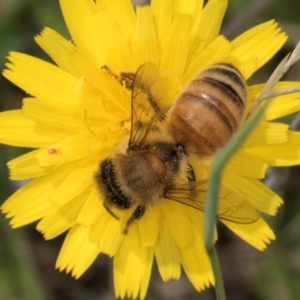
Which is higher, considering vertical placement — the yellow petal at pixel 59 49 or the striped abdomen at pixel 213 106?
the yellow petal at pixel 59 49

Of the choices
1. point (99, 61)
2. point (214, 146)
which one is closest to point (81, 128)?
point (99, 61)

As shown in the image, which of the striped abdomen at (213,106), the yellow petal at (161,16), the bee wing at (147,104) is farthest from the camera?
the yellow petal at (161,16)

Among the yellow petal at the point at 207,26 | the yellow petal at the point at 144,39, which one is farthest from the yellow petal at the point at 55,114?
the yellow petal at the point at 207,26

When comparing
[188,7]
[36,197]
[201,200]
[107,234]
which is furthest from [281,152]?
[36,197]

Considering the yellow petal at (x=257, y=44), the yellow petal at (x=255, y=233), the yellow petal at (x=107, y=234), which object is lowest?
the yellow petal at (x=255, y=233)

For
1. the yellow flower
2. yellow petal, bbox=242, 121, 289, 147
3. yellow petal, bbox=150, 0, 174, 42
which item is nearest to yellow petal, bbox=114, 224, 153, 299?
the yellow flower

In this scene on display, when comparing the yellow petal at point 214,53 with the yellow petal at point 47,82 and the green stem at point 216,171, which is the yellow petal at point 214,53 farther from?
the green stem at point 216,171
